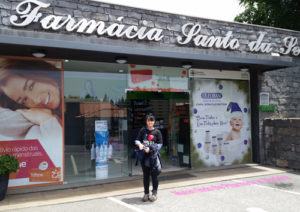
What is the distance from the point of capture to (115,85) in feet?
25.6

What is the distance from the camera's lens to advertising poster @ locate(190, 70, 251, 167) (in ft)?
28.9

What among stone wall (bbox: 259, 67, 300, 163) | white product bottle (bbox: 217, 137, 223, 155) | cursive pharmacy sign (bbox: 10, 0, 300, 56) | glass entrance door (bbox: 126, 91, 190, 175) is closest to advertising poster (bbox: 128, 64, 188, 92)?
glass entrance door (bbox: 126, 91, 190, 175)

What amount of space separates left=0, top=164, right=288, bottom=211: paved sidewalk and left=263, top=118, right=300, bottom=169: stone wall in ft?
1.45

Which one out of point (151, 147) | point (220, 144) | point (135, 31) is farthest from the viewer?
point (220, 144)

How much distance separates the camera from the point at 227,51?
29.8 feet

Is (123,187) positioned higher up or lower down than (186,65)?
lower down

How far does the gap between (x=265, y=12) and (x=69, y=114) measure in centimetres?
1640

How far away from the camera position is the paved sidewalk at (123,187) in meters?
5.60

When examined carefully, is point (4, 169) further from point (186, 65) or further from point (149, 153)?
point (186, 65)

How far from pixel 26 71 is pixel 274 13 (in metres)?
16.1

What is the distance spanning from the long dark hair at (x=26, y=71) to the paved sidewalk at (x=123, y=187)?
1.97 metres

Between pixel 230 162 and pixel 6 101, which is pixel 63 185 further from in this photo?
pixel 230 162

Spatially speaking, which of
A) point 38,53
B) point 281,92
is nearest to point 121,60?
point 38,53

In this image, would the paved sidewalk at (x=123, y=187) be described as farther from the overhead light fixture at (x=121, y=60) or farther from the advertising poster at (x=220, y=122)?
the overhead light fixture at (x=121, y=60)
